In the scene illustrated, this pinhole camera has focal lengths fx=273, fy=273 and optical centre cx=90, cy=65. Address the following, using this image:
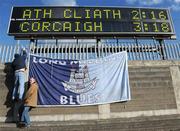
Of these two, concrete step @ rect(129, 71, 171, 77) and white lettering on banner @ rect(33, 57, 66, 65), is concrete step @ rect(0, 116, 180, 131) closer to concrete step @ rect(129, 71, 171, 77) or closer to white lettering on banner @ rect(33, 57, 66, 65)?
concrete step @ rect(129, 71, 171, 77)

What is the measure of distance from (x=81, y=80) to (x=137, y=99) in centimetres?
221

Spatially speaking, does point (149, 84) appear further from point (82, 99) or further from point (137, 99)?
point (82, 99)

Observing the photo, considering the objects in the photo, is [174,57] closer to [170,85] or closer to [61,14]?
[170,85]

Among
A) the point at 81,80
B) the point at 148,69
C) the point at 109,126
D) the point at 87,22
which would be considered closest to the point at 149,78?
the point at 148,69

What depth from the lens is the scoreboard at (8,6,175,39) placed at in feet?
41.5

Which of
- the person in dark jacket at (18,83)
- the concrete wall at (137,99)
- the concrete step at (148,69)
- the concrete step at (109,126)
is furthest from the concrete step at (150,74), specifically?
the person in dark jacket at (18,83)

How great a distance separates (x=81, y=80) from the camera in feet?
33.7

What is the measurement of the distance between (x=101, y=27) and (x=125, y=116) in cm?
483

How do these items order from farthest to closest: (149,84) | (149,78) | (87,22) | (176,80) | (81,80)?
1. (87,22)
2. (176,80)
3. (149,78)
4. (149,84)
5. (81,80)

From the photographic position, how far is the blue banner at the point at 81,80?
992cm

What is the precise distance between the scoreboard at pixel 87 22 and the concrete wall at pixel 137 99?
2.53 meters

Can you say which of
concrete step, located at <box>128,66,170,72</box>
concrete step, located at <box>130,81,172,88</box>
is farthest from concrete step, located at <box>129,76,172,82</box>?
concrete step, located at <box>128,66,170,72</box>

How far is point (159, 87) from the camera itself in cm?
1055

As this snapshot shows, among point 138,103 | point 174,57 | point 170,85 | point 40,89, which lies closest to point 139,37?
point 174,57
